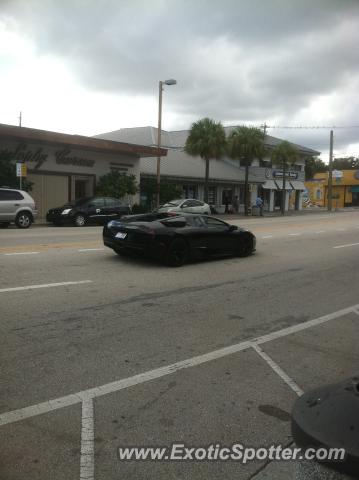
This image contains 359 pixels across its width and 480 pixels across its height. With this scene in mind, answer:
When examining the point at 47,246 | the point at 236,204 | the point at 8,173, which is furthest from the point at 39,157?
the point at 236,204

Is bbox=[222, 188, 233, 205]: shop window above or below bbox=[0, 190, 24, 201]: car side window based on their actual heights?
above

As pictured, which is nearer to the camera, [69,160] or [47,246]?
[47,246]

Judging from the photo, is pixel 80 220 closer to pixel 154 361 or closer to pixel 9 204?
pixel 9 204

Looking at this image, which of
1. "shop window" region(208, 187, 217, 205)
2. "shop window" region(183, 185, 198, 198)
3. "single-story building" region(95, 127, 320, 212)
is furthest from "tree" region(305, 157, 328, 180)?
"shop window" region(183, 185, 198, 198)

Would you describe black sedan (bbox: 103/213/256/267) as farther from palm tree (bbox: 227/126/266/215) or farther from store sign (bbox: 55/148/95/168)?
palm tree (bbox: 227/126/266/215)

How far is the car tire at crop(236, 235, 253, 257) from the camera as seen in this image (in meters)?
12.5

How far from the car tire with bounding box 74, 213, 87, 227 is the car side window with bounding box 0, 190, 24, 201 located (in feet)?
10.1

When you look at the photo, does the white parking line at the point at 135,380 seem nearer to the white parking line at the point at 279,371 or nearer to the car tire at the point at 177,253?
the white parking line at the point at 279,371

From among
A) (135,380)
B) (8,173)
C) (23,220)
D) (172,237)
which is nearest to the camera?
(135,380)

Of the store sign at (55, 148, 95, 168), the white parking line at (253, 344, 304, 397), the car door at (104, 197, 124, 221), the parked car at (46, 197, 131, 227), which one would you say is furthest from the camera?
the store sign at (55, 148, 95, 168)

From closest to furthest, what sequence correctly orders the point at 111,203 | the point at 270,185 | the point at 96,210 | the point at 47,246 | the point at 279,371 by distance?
the point at 279,371, the point at 47,246, the point at 96,210, the point at 111,203, the point at 270,185

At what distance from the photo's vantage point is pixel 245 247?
12594 mm

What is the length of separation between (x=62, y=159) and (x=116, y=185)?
3561mm

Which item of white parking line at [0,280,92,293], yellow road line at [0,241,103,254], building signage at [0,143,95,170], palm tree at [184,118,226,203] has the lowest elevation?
white parking line at [0,280,92,293]
